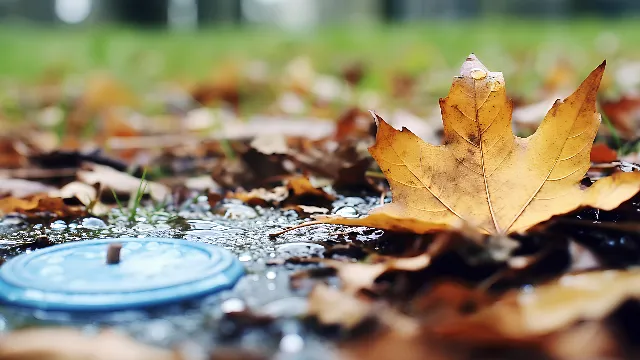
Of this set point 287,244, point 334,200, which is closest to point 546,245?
point 287,244

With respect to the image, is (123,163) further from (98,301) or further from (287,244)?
(98,301)

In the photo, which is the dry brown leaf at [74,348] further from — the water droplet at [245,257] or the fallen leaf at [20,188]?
the fallen leaf at [20,188]

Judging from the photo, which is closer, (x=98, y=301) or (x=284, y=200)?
(x=98, y=301)

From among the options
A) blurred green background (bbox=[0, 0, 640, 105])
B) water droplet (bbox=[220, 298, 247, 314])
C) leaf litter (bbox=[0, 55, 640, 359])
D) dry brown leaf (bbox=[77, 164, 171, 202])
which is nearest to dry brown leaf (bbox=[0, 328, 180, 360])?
leaf litter (bbox=[0, 55, 640, 359])

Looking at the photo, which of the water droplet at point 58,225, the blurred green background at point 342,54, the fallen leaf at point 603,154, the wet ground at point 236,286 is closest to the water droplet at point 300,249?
the wet ground at point 236,286

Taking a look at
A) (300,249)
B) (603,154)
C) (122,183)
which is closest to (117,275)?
(300,249)

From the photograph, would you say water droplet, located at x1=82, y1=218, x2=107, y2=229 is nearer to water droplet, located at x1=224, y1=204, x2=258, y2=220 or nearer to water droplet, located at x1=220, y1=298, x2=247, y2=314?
water droplet, located at x1=224, y1=204, x2=258, y2=220

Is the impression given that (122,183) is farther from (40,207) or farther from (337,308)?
(337,308)

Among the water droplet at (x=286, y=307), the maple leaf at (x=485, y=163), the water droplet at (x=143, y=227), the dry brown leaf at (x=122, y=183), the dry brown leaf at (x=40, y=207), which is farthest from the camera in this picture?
the dry brown leaf at (x=122, y=183)
